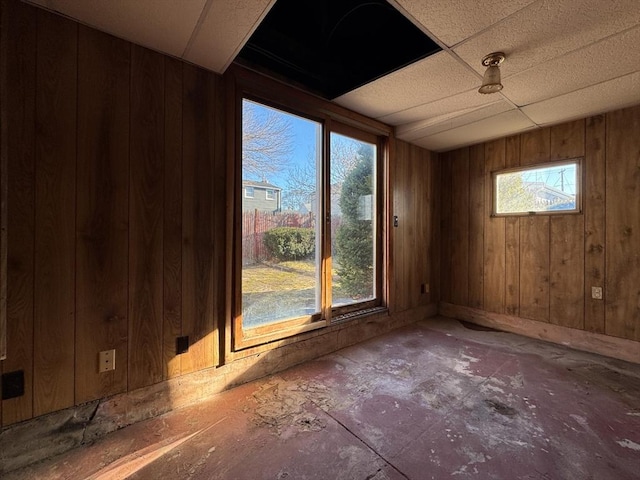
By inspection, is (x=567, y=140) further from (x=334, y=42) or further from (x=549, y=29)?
(x=334, y=42)

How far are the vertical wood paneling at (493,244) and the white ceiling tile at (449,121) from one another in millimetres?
805

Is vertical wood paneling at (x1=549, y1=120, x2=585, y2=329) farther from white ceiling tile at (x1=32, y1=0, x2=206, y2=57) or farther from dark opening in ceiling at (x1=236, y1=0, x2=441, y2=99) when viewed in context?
white ceiling tile at (x1=32, y1=0, x2=206, y2=57)

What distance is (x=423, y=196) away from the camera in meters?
3.67

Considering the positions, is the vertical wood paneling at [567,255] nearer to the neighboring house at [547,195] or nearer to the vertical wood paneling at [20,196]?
the neighboring house at [547,195]

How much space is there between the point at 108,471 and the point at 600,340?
3.86 metres

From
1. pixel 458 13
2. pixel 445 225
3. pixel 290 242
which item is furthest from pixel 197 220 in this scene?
pixel 445 225

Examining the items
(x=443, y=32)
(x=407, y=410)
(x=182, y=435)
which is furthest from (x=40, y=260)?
(x=443, y=32)

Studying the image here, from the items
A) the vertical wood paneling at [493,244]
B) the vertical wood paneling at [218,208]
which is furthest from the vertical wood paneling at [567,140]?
the vertical wood paneling at [218,208]

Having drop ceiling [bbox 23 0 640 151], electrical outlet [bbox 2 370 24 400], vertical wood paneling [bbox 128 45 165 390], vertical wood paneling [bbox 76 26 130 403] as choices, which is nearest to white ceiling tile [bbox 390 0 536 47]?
drop ceiling [bbox 23 0 640 151]

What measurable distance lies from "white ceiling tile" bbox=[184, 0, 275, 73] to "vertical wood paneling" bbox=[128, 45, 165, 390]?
273mm

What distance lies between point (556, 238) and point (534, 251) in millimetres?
239

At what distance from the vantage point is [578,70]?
75.6 inches

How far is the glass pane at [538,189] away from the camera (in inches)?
112

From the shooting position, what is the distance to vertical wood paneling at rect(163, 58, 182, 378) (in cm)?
175
